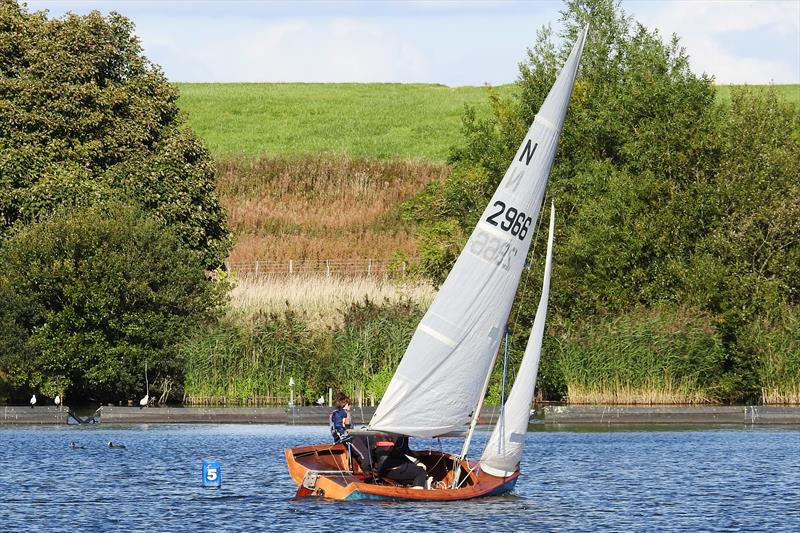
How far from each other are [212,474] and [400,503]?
16.6 ft

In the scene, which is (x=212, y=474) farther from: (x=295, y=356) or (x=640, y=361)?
(x=640, y=361)

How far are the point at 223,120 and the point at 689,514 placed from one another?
117474mm

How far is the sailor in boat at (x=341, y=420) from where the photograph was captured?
3078 cm

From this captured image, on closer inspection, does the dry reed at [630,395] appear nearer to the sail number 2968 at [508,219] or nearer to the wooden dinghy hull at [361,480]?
the wooden dinghy hull at [361,480]

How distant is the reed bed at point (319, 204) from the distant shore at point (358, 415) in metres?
44.1

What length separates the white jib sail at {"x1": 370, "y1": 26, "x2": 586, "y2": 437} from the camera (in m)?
29.7

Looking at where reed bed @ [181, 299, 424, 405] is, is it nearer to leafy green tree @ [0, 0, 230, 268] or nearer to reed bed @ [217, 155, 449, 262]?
leafy green tree @ [0, 0, 230, 268]

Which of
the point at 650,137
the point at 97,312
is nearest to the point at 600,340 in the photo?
the point at 650,137

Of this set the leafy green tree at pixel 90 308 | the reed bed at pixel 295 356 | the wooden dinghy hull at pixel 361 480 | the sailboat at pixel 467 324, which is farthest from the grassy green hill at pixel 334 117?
the sailboat at pixel 467 324

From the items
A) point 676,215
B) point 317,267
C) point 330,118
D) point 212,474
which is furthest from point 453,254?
point 330,118

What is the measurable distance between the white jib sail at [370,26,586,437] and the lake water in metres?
2.18

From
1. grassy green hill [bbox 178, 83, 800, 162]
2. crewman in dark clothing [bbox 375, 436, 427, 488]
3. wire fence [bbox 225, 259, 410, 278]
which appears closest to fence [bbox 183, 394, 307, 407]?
crewman in dark clothing [bbox 375, 436, 427, 488]

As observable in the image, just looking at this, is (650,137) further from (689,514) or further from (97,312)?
(689,514)

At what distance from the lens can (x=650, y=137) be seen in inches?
2359
